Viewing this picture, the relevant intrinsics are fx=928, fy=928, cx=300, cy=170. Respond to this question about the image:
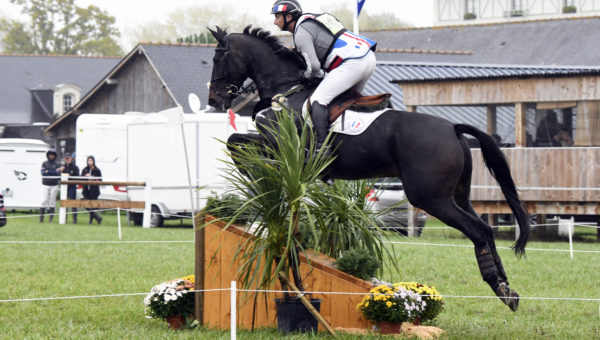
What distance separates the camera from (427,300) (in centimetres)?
710

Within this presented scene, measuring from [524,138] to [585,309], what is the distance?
9.49 m

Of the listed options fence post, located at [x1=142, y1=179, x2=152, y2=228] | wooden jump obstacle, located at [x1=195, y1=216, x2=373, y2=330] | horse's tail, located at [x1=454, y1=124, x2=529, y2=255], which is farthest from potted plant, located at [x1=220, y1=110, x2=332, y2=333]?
fence post, located at [x1=142, y1=179, x2=152, y2=228]

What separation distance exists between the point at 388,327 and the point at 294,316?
2.26 feet

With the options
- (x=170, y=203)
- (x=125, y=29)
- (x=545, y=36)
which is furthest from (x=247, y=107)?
(x=125, y=29)

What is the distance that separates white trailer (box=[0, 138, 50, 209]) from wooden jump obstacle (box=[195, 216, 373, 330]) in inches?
718

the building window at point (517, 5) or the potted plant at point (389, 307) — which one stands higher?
the building window at point (517, 5)

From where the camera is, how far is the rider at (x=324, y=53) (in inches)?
287

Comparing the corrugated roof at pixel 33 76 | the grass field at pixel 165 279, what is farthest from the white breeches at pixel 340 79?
the corrugated roof at pixel 33 76

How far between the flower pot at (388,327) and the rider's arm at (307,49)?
209 centimetres

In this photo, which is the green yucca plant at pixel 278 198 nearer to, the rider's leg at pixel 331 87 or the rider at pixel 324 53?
the rider's leg at pixel 331 87

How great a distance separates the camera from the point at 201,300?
7.30 m

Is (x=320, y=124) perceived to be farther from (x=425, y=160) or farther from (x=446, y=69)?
(x=446, y=69)

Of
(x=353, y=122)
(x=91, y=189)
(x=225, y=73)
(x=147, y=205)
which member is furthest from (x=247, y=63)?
(x=91, y=189)

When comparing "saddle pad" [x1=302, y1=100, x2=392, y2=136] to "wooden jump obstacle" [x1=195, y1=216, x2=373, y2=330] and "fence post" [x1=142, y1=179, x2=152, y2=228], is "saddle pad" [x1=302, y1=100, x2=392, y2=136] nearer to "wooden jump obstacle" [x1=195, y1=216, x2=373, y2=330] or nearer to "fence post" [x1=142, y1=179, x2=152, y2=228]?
"wooden jump obstacle" [x1=195, y1=216, x2=373, y2=330]
